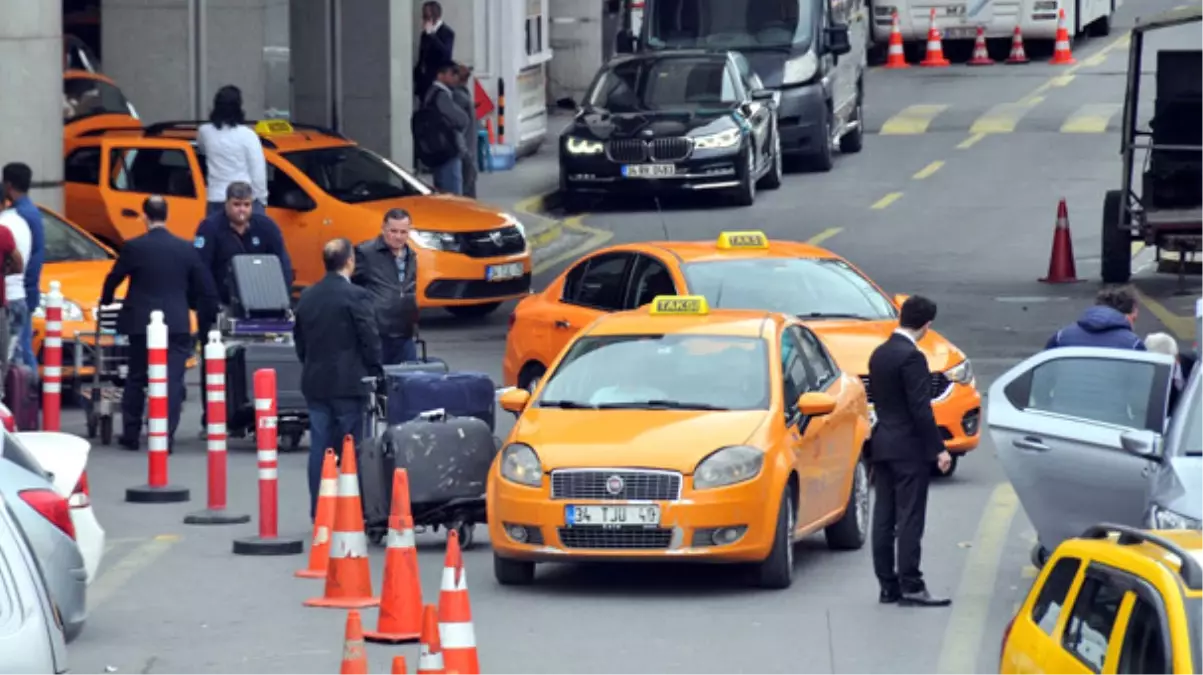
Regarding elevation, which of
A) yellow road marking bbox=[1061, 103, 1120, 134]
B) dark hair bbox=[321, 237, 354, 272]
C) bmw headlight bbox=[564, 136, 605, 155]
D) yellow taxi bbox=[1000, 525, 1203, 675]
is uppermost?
yellow taxi bbox=[1000, 525, 1203, 675]

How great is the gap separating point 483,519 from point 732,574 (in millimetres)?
1371

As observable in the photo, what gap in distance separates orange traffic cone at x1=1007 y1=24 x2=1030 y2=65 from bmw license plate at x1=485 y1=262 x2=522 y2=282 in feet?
72.1

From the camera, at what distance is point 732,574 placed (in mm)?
14250

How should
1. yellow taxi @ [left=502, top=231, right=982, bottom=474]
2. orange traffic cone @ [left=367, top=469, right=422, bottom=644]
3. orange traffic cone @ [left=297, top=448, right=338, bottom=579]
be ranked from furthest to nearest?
yellow taxi @ [left=502, top=231, right=982, bottom=474]
orange traffic cone @ [left=297, top=448, right=338, bottom=579]
orange traffic cone @ [left=367, top=469, right=422, bottom=644]

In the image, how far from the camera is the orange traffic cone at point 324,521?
527 inches

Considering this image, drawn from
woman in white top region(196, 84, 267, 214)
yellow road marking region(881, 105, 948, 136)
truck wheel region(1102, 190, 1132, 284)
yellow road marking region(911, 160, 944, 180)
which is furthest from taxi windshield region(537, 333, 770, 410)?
yellow road marking region(881, 105, 948, 136)

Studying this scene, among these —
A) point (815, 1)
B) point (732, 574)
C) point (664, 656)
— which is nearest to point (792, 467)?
point (732, 574)

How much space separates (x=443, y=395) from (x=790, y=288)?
341 cm

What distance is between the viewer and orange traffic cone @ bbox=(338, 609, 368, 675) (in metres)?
9.28

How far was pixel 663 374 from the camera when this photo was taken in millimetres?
14227

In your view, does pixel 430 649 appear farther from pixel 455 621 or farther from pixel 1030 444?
pixel 1030 444

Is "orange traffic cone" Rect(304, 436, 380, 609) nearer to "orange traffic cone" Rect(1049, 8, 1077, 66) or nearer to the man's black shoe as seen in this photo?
the man's black shoe

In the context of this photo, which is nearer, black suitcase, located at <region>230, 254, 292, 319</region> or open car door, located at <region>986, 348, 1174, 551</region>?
open car door, located at <region>986, 348, 1174, 551</region>

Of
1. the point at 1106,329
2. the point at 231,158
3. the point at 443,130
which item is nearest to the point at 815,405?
the point at 1106,329
